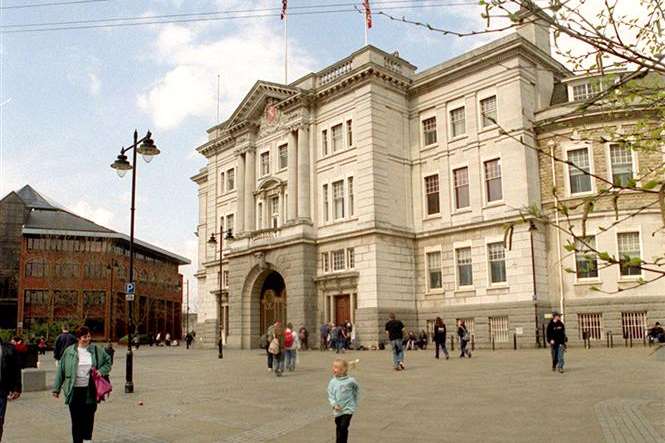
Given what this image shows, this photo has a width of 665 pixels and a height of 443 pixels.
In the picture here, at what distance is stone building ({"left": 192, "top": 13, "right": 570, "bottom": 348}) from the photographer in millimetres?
33375

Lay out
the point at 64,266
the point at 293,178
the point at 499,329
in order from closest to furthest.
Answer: the point at 499,329 < the point at 293,178 < the point at 64,266

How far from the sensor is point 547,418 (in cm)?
1079

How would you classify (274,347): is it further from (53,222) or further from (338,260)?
(53,222)

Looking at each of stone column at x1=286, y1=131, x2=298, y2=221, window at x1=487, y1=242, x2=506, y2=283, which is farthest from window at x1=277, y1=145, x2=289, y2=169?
window at x1=487, y1=242, x2=506, y2=283

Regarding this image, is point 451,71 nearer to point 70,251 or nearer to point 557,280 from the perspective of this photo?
point 557,280

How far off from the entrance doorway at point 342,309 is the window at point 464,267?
659 centimetres

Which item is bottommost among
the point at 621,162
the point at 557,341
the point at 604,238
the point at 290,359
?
the point at 290,359

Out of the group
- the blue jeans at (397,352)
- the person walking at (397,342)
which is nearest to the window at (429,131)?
the person walking at (397,342)

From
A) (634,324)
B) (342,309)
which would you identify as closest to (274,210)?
(342,309)

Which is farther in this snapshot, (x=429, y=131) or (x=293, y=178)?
(x=293, y=178)

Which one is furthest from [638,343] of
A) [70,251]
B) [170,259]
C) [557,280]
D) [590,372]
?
[170,259]

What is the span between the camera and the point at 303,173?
40.1 m

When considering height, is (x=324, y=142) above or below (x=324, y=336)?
above

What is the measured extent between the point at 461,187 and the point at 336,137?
28.5 feet
